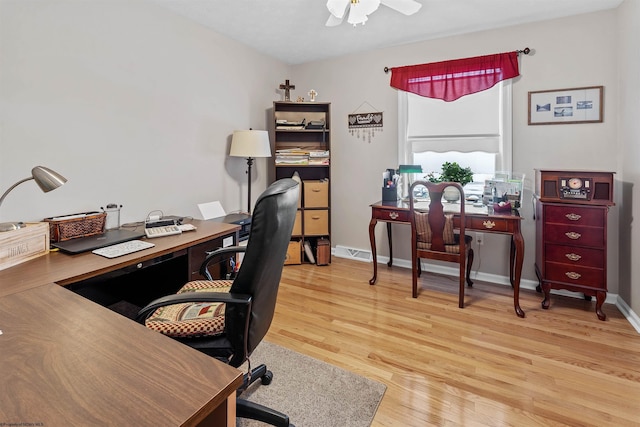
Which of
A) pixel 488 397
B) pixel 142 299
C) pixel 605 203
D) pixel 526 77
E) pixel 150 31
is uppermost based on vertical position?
pixel 150 31

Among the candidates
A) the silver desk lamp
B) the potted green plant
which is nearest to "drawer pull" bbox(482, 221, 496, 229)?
the potted green plant

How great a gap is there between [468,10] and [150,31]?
254 cm

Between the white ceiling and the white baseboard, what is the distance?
2139mm

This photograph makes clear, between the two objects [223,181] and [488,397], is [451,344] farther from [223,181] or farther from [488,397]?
[223,181]

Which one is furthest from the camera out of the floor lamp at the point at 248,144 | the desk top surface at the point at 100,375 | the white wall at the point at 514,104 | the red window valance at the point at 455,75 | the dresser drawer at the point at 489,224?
the floor lamp at the point at 248,144

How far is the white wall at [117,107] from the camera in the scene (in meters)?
1.88

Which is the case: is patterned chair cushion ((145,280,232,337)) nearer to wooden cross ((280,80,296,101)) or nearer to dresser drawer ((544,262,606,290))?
dresser drawer ((544,262,606,290))

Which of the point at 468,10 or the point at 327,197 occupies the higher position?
the point at 468,10

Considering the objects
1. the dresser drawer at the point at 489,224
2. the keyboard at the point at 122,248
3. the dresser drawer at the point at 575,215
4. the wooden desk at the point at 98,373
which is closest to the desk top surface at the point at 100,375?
the wooden desk at the point at 98,373

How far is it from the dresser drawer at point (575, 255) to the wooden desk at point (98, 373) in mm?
2656

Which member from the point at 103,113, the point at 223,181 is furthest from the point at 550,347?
the point at 103,113

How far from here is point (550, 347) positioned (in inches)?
82.0

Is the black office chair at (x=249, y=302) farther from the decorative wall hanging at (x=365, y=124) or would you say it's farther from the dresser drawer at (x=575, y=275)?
the decorative wall hanging at (x=365, y=124)

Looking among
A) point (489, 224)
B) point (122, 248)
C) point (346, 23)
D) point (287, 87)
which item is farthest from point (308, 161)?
point (122, 248)
